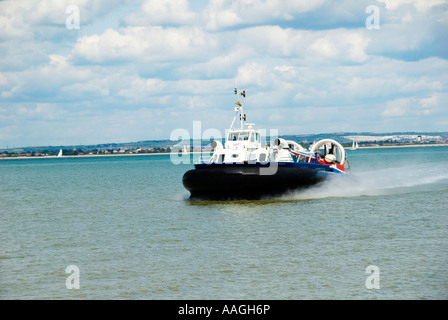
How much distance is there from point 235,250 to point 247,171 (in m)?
8.32

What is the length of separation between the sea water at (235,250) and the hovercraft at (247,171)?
53cm

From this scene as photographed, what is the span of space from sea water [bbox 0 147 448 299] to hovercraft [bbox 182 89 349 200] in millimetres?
534

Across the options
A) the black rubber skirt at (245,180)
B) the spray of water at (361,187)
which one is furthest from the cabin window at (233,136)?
the spray of water at (361,187)

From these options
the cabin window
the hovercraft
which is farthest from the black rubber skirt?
the cabin window

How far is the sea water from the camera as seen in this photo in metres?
10.2

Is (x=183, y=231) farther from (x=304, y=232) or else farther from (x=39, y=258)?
(x=39, y=258)

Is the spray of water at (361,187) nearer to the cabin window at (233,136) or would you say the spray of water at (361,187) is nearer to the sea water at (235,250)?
the sea water at (235,250)

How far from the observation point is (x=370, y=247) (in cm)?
1349

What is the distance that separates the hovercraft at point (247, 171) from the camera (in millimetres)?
21781

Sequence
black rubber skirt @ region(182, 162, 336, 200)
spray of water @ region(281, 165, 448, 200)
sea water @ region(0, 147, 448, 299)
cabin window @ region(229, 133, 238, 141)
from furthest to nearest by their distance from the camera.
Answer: cabin window @ region(229, 133, 238, 141)
spray of water @ region(281, 165, 448, 200)
black rubber skirt @ region(182, 162, 336, 200)
sea water @ region(0, 147, 448, 299)

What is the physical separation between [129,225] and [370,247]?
8.12 meters

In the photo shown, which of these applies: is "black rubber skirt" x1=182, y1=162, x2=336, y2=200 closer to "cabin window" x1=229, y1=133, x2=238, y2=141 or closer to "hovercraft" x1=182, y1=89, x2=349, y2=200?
"hovercraft" x1=182, y1=89, x2=349, y2=200
